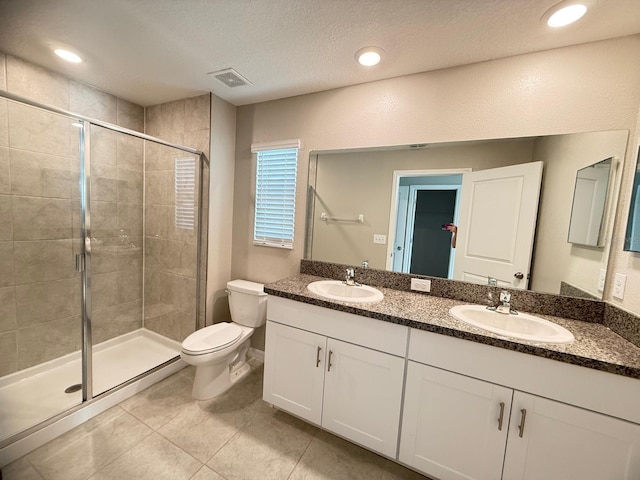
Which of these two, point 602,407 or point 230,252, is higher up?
point 230,252

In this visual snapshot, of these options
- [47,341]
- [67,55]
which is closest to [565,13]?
[67,55]

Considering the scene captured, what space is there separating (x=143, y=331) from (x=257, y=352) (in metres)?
1.24

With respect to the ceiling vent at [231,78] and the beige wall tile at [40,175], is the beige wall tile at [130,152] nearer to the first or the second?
the beige wall tile at [40,175]

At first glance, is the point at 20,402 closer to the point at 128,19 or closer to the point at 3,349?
the point at 3,349

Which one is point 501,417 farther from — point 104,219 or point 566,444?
point 104,219

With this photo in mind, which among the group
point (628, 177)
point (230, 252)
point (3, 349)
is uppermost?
point (628, 177)

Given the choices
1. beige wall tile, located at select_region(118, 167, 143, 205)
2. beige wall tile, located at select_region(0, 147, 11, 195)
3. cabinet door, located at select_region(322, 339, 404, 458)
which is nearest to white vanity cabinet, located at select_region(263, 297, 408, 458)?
cabinet door, located at select_region(322, 339, 404, 458)

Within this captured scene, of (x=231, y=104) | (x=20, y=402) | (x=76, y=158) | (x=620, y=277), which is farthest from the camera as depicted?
(x=231, y=104)

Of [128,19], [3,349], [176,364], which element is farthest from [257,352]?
[128,19]

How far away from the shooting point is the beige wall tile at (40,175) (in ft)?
5.91

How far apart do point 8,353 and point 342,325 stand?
2.46 metres

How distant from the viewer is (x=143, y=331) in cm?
263

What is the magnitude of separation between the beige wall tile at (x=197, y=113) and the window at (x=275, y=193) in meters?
0.45

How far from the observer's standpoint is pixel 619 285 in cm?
128
